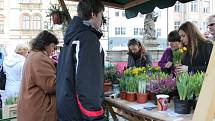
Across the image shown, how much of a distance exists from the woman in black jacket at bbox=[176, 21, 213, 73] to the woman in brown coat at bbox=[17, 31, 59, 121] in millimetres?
1146

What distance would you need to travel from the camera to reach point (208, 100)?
3.64ft

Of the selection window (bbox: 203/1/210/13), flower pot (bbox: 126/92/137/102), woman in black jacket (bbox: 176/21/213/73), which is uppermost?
window (bbox: 203/1/210/13)

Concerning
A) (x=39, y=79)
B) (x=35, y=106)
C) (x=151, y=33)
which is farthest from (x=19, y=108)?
(x=151, y=33)


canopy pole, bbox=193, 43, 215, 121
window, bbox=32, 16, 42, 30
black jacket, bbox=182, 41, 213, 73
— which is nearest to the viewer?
canopy pole, bbox=193, 43, 215, 121

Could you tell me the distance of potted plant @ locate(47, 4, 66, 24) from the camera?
424 cm

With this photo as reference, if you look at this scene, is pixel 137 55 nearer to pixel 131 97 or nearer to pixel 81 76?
pixel 131 97

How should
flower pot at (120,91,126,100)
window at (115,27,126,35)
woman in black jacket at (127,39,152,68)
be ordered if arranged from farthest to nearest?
window at (115,27,126,35) → woman in black jacket at (127,39,152,68) → flower pot at (120,91,126,100)

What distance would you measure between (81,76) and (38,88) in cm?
89

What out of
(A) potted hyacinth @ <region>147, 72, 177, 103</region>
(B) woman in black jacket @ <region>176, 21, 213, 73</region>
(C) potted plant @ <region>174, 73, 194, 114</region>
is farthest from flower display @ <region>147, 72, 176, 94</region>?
(B) woman in black jacket @ <region>176, 21, 213, 73</region>

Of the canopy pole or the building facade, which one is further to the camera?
the building facade

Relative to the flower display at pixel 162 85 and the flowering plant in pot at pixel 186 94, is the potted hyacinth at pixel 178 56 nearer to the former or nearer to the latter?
the flower display at pixel 162 85

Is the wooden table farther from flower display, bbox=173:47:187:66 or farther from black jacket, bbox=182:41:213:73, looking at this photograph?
black jacket, bbox=182:41:213:73

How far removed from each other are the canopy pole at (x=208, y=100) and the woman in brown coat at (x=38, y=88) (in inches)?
63.2

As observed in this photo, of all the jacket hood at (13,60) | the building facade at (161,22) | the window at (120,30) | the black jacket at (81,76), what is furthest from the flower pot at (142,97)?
the window at (120,30)
